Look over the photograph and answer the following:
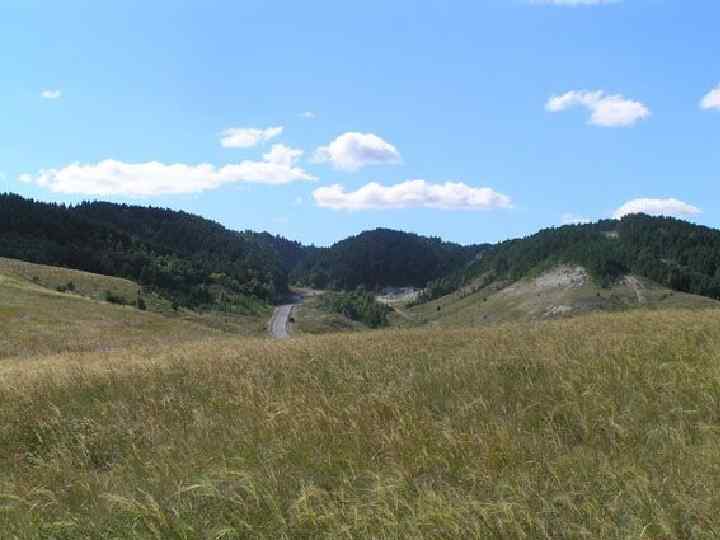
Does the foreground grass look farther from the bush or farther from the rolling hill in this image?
the bush

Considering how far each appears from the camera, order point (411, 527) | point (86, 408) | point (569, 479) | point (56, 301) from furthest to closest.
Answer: point (56, 301) < point (86, 408) < point (569, 479) < point (411, 527)

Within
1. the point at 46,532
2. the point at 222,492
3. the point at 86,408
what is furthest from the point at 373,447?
the point at 86,408

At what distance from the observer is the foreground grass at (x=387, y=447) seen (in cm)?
346

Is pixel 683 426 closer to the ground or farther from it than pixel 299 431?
farther from it

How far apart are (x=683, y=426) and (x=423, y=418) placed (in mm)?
2058

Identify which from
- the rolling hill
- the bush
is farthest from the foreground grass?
the bush

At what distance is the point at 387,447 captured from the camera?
4.71 m

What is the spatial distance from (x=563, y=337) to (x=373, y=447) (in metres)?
5.65

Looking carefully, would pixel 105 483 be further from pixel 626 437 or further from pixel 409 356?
pixel 409 356

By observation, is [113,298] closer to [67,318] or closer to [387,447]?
[67,318]

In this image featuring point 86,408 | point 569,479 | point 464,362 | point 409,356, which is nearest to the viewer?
point 569,479

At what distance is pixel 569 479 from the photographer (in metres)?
3.80

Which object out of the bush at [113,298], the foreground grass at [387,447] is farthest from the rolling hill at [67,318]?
the foreground grass at [387,447]

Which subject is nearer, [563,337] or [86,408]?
[86,408]
